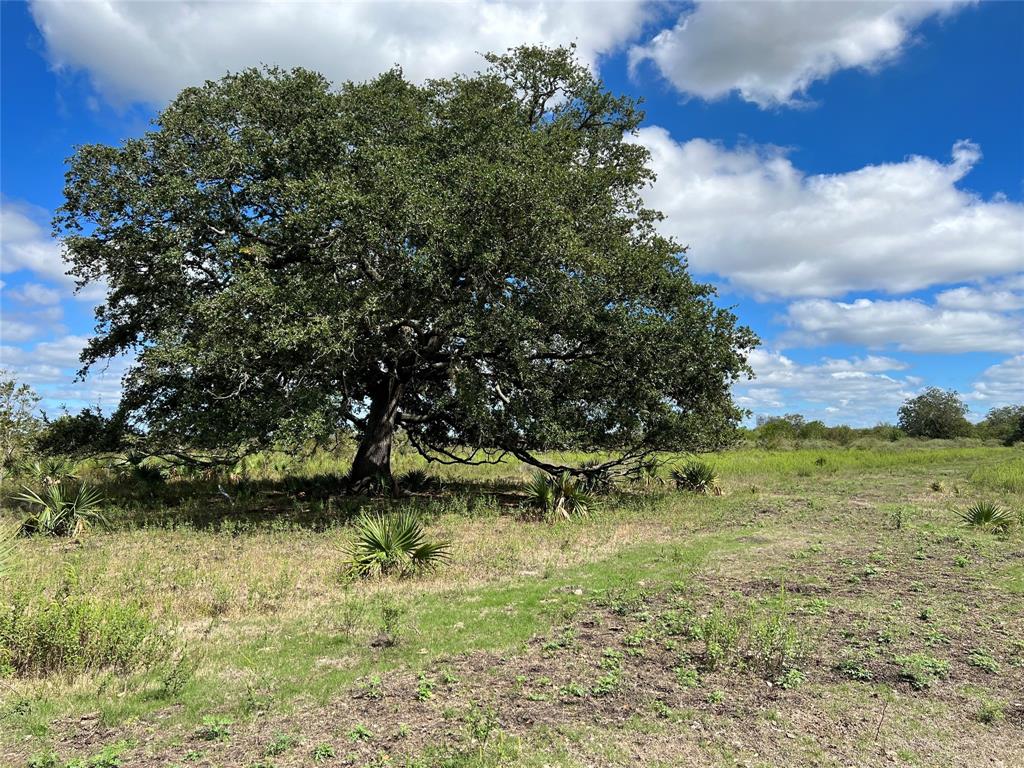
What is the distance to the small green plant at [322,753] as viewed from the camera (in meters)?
4.46

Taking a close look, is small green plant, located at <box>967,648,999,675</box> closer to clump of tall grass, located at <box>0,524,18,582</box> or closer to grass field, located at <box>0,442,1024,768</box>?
grass field, located at <box>0,442,1024,768</box>

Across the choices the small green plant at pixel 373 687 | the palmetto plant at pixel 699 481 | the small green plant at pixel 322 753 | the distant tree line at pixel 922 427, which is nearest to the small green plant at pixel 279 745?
the small green plant at pixel 322 753

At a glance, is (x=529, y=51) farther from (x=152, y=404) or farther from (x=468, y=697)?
(x=468, y=697)

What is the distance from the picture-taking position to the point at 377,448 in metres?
19.5

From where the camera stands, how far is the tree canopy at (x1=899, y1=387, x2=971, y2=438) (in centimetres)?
8088

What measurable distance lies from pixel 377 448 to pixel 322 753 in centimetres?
1529

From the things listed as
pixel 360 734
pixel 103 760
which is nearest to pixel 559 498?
pixel 360 734

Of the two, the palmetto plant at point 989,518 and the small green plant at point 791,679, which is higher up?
the palmetto plant at point 989,518

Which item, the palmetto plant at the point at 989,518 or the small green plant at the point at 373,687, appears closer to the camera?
the small green plant at the point at 373,687

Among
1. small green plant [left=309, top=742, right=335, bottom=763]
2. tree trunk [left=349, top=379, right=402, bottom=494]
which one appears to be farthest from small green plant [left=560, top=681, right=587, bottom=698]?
tree trunk [left=349, top=379, right=402, bottom=494]

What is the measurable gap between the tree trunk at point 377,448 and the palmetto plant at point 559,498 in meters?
4.87

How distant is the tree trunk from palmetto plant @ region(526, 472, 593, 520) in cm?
487

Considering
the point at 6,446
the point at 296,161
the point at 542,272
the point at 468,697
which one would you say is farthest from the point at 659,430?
the point at 6,446

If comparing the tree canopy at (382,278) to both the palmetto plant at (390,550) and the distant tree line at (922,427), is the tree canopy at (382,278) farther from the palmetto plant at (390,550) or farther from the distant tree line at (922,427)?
the distant tree line at (922,427)
